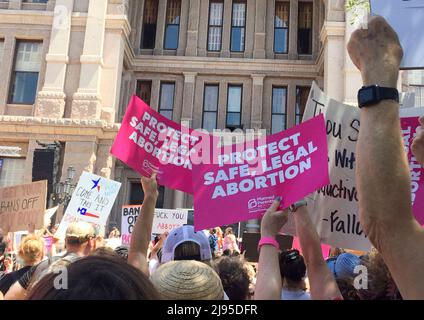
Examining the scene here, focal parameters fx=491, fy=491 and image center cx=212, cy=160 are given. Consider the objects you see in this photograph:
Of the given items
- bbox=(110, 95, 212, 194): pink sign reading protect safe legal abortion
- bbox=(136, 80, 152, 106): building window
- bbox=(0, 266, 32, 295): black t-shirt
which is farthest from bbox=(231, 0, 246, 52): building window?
bbox=(0, 266, 32, 295): black t-shirt

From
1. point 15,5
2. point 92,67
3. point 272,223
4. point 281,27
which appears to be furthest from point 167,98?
point 272,223

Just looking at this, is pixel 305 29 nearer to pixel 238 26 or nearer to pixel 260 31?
pixel 260 31

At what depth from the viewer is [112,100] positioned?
19109mm

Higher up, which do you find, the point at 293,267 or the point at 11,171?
the point at 11,171

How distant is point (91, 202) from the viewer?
352 inches

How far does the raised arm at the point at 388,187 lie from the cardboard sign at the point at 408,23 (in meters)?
0.91

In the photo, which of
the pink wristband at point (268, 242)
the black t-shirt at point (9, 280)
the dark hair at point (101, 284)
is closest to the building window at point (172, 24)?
the black t-shirt at point (9, 280)

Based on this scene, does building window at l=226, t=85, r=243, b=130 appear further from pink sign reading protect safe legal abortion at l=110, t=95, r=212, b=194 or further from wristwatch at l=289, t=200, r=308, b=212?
wristwatch at l=289, t=200, r=308, b=212

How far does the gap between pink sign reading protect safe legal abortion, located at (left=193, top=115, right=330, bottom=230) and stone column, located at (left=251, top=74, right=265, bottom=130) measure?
17780mm

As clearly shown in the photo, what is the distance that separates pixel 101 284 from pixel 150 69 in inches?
871

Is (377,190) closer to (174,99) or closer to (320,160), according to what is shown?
(320,160)

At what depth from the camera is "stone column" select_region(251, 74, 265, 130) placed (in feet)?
71.9

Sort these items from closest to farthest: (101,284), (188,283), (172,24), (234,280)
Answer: (101,284)
(188,283)
(234,280)
(172,24)

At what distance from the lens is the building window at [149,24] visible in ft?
76.8
